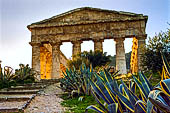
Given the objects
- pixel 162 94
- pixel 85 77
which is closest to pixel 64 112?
pixel 85 77

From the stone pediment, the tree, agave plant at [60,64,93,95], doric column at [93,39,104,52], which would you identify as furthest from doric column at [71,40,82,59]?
agave plant at [60,64,93,95]

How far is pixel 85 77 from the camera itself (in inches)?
295

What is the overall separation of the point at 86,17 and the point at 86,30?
1.60 metres

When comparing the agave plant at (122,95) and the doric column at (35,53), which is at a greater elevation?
the doric column at (35,53)

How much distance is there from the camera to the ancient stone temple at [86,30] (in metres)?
23.8

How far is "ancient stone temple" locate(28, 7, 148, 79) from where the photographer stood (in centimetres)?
2383

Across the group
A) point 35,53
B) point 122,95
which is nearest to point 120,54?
point 35,53

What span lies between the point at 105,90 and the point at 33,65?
75.9ft

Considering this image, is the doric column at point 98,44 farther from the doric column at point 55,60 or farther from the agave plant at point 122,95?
the agave plant at point 122,95

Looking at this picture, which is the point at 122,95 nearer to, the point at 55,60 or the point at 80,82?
the point at 80,82

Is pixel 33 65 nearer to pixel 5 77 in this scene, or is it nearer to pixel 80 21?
pixel 80 21

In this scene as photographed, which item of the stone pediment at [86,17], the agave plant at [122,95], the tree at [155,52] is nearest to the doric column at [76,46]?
the stone pediment at [86,17]

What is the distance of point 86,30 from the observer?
24.7 meters

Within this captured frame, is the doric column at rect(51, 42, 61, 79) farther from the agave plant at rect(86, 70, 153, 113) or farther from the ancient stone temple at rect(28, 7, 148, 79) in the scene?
the agave plant at rect(86, 70, 153, 113)
